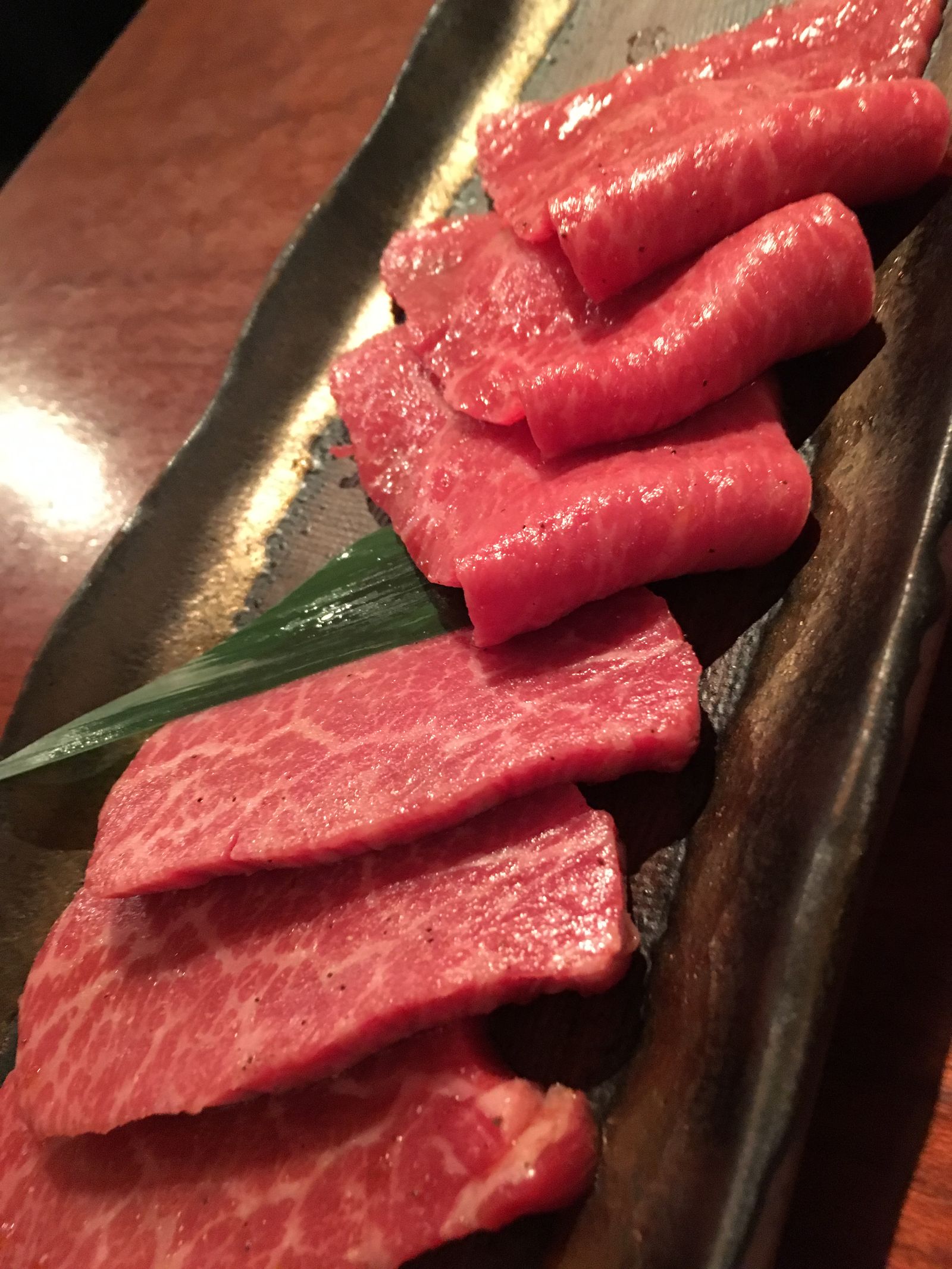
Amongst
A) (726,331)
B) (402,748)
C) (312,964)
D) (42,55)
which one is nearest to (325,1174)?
(312,964)

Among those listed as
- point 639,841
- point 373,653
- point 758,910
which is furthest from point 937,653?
point 373,653

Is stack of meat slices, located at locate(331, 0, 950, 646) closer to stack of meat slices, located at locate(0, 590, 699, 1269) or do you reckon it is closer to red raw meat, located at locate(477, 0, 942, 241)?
red raw meat, located at locate(477, 0, 942, 241)

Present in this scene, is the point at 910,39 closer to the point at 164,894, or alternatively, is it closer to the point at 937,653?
the point at 937,653

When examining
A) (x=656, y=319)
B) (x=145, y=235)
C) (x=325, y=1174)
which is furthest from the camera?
(x=145, y=235)

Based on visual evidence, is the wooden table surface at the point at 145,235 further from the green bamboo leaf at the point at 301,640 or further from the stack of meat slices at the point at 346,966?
the stack of meat slices at the point at 346,966

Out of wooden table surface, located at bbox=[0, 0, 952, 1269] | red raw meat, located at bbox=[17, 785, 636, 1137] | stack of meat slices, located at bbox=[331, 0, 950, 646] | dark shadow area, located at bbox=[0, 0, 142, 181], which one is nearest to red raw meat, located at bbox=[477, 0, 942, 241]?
stack of meat slices, located at bbox=[331, 0, 950, 646]

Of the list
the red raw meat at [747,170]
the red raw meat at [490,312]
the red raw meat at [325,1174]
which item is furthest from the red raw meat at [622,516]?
the red raw meat at [325,1174]

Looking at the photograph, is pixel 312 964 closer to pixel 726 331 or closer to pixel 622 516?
pixel 622 516
